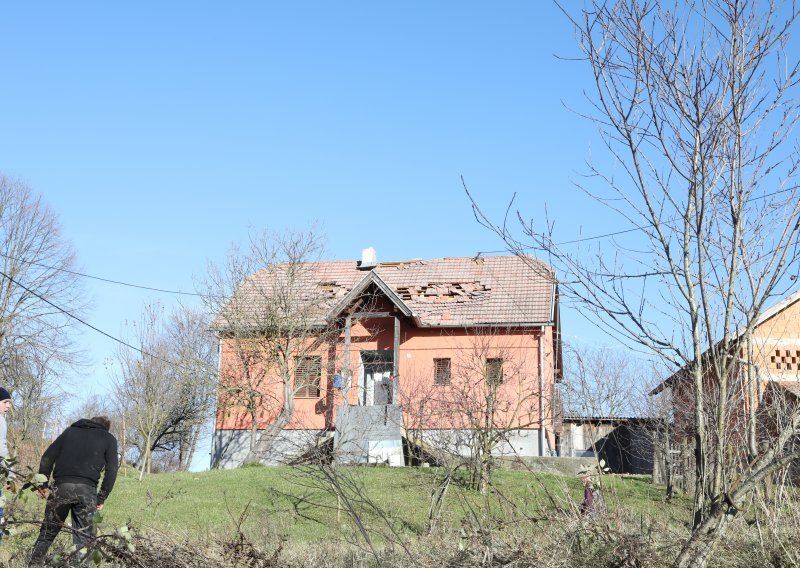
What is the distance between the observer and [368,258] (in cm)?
2772

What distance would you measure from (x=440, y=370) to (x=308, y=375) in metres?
3.85

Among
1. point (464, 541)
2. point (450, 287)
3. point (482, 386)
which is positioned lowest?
point (464, 541)

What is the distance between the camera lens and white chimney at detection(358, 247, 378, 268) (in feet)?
90.6

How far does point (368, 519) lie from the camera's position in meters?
12.0

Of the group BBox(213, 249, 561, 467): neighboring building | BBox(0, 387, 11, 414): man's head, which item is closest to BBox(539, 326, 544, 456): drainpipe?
BBox(213, 249, 561, 467): neighboring building

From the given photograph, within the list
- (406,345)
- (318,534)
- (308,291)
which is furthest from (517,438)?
(318,534)

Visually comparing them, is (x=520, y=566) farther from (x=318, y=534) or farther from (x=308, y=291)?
(x=308, y=291)

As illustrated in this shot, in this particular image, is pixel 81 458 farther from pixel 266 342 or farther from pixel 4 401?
→ pixel 266 342

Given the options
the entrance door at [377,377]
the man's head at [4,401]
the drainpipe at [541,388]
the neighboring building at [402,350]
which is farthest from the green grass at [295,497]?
the entrance door at [377,377]

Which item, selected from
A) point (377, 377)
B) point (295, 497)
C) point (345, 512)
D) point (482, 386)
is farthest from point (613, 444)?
point (345, 512)

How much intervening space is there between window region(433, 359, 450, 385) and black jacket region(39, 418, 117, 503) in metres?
16.3

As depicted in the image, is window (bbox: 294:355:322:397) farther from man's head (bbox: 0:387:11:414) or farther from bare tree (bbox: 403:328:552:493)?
man's head (bbox: 0:387:11:414)

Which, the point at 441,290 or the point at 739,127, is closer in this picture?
the point at 739,127

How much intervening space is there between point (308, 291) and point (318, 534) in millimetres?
14671
